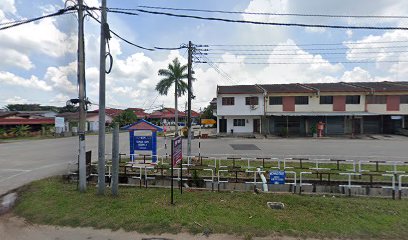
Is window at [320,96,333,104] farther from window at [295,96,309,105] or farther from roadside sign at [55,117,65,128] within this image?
roadside sign at [55,117,65,128]

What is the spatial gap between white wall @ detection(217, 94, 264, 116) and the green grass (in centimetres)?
2540

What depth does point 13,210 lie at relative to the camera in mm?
7348

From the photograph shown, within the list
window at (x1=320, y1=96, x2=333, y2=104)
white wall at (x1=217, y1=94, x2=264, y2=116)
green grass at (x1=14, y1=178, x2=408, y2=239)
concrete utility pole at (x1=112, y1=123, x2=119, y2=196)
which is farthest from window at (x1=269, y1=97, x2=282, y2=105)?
concrete utility pole at (x1=112, y1=123, x2=119, y2=196)

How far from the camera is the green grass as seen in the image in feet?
18.5

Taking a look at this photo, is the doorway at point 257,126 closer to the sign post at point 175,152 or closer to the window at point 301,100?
the window at point 301,100

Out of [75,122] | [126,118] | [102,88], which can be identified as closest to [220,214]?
[102,88]

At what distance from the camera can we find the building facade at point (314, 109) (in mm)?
32344

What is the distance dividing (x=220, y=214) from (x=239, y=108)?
90.9ft

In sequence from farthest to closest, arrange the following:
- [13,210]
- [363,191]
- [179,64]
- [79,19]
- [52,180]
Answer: [179,64], [52,180], [363,191], [79,19], [13,210]

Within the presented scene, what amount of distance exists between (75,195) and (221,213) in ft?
16.6

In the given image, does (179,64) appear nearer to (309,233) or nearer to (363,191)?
(363,191)

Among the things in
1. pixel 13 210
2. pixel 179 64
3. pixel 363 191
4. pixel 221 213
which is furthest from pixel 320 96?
pixel 13 210

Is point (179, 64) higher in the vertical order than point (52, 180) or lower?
higher

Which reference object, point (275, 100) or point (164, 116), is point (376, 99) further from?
point (164, 116)
